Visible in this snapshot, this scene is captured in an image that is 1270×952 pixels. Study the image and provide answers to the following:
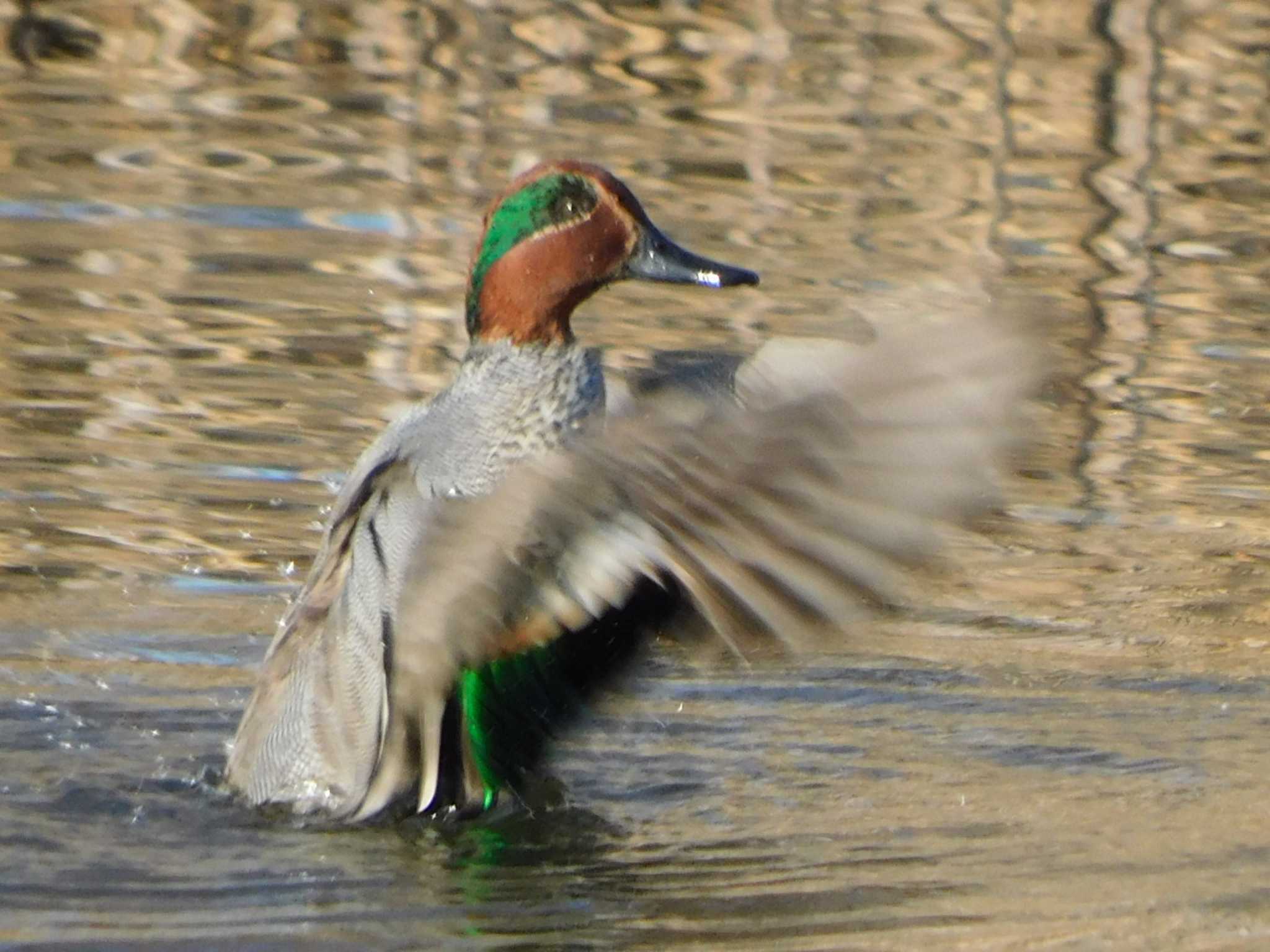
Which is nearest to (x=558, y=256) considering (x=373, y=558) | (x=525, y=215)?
(x=525, y=215)

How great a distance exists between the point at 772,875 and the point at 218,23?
8790 millimetres

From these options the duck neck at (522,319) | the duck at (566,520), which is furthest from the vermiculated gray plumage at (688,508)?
the duck neck at (522,319)

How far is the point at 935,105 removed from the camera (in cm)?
1155

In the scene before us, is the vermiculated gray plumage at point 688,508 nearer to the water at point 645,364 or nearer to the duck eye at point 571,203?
the water at point 645,364

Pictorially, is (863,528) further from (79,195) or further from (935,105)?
(935,105)

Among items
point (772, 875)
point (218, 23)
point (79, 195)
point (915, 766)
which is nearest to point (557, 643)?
point (772, 875)

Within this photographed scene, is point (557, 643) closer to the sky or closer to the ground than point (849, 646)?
closer to the sky

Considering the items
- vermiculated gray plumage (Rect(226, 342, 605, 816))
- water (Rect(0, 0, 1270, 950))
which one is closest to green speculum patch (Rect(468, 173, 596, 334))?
vermiculated gray plumage (Rect(226, 342, 605, 816))

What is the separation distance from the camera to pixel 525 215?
15.8ft

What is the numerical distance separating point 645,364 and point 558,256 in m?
0.27

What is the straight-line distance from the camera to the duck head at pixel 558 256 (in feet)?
15.8

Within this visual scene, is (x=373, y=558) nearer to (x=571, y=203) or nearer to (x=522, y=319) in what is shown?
(x=522, y=319)

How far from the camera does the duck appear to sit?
3.81 m

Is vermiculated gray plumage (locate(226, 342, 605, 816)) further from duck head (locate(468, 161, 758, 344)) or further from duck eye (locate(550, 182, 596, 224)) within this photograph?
duck eye (locate(550, 182, 596, 224))
